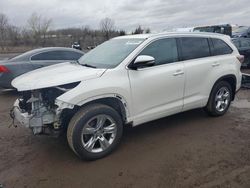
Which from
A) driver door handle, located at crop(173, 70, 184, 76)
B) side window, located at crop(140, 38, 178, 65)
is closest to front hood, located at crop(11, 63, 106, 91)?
side window, located at crop(140, 38, 178, 65)

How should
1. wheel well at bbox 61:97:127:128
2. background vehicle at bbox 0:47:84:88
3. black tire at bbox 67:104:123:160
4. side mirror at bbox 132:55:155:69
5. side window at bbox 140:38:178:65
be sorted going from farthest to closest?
background vehicle at bbox 0:47:84:88 → side window at bbox 140:38:178:65 → side mirror at bbox 132:55:155:69 → wheel well at bbox 61:97:127:128 → black tire at bbox 67:104:123:160

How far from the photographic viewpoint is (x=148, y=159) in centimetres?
381

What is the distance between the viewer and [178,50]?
472 cm

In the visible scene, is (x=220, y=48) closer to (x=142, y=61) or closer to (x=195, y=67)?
(x=195, y=67)

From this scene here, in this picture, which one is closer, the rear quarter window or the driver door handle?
the driver door handle

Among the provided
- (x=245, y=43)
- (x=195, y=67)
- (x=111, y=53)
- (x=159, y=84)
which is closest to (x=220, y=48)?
(x=195, y=67)

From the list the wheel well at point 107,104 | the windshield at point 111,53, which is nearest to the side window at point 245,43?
the windshield at point 111,53

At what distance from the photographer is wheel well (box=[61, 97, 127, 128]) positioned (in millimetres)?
3714

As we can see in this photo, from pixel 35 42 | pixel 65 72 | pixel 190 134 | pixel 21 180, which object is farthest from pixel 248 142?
pixel 35 42

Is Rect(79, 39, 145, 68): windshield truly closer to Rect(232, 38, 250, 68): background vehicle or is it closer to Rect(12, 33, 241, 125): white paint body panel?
Rect(12, 33, 241, 125): white paint body panel

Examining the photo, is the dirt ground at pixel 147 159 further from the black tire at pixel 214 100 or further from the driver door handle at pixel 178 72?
the driver door handle at pixel 178 72

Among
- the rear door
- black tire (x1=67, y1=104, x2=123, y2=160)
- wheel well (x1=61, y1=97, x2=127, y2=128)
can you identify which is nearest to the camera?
black tire (x1=67, y1=104, x2=123, y2=160)

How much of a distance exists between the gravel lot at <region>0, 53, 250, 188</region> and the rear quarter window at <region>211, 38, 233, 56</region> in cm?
138

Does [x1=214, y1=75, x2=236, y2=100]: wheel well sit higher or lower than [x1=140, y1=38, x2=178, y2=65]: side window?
lower
